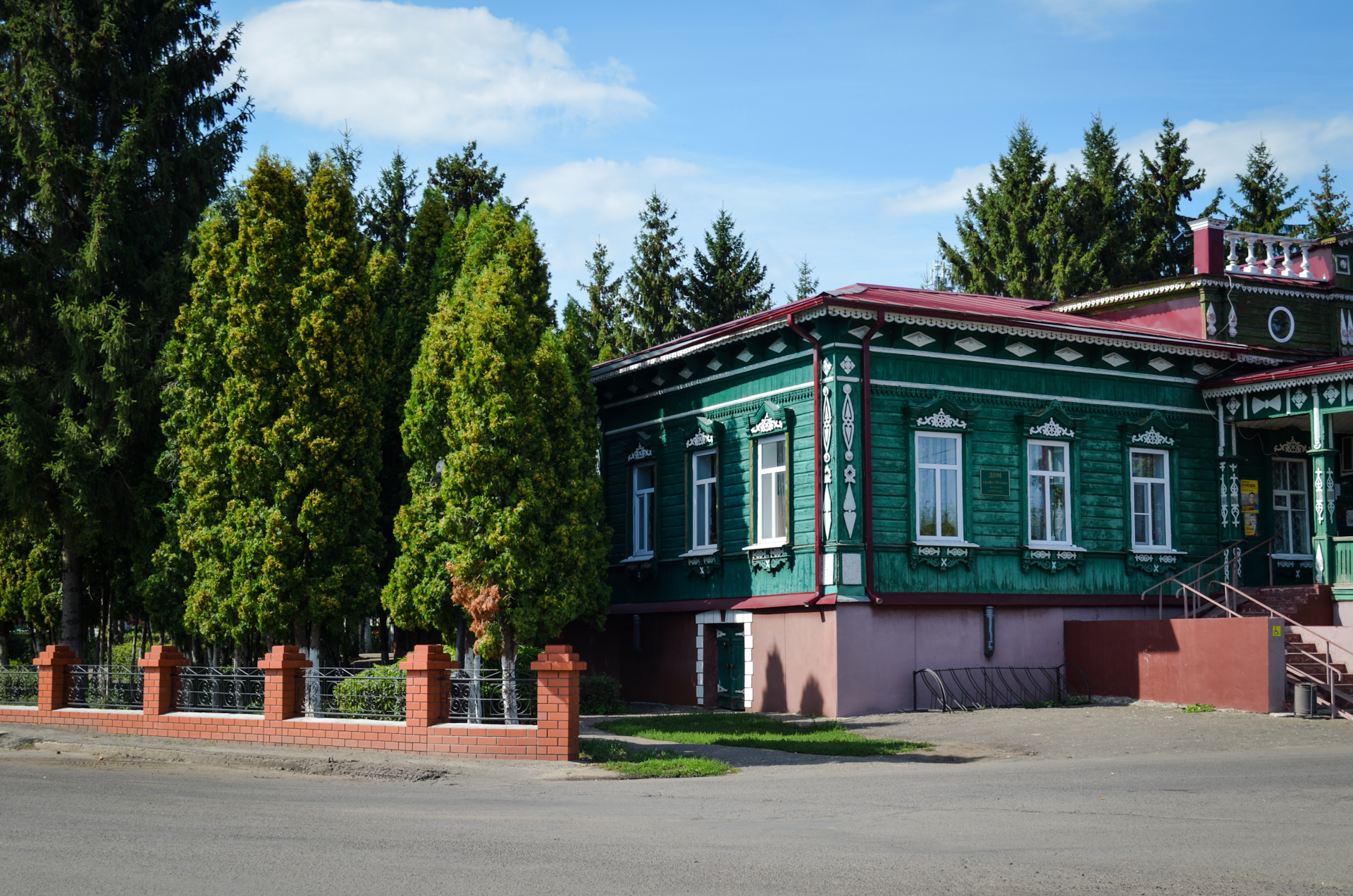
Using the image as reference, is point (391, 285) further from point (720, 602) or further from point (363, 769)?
point (363, 769)

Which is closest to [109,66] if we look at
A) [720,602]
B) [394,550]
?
[394,550]

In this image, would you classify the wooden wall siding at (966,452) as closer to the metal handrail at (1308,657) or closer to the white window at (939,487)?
the white window at (939,487)

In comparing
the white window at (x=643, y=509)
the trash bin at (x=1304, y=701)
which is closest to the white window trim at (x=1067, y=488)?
the trash bin at (x=1304, y=701)

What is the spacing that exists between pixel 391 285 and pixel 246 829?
50.7ft

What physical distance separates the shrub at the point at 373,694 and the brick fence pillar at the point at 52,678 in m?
5.35

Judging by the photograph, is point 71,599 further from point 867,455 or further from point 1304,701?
point 1304,701

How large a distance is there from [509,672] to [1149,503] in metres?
12.4

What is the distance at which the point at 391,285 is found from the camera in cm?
2417

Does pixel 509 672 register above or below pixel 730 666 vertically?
above

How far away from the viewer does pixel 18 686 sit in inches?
832

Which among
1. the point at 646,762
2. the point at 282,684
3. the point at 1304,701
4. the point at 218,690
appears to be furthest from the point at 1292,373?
the point at 218,690

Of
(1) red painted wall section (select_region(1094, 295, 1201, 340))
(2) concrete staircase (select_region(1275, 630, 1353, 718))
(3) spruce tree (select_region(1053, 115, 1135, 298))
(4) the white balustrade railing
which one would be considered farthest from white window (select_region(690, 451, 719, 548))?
(3) spruce tree (select_region(1053, 115, 1135, 298))

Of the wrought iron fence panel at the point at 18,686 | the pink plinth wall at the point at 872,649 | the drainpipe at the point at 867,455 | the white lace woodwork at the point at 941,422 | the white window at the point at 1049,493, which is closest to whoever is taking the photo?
the pink plinth wall at the point at 872,649

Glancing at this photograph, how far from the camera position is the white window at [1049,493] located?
22891 mm
